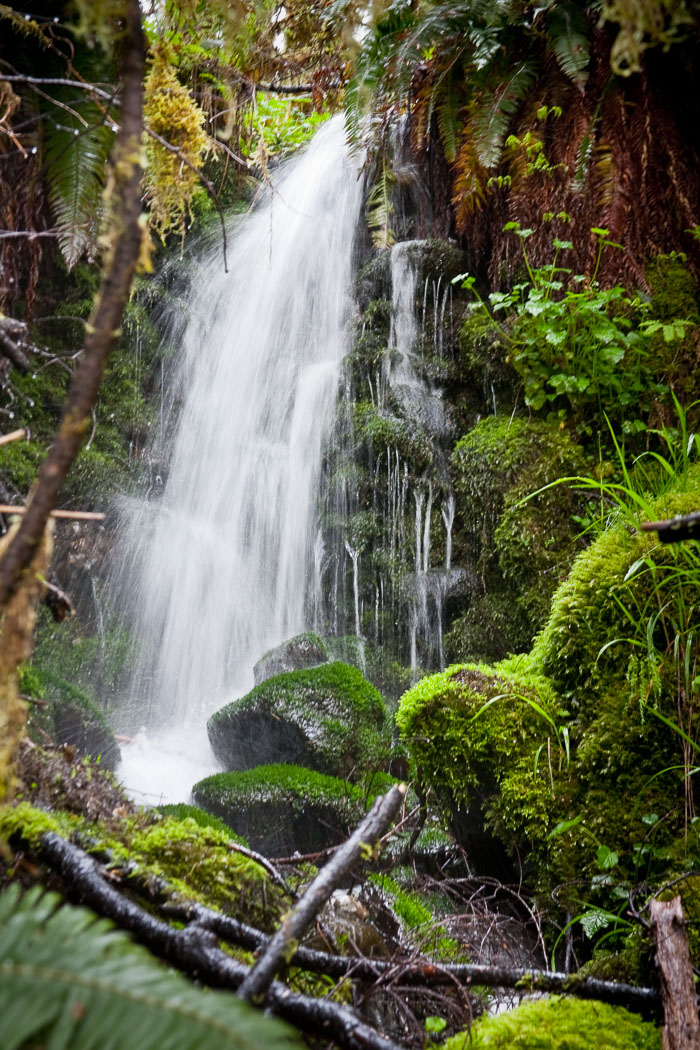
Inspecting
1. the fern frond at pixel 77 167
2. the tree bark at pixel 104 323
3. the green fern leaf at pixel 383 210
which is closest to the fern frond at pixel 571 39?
the green fern leaf at pixel 383 210

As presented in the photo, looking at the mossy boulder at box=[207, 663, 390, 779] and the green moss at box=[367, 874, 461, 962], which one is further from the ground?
the mossy boulder at box=[207, 663, 390, 779]

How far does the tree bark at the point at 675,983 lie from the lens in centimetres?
141

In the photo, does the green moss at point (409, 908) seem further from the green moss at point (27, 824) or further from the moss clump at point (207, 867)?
the green moss at point (27, 824)

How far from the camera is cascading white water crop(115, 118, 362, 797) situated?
6871mm

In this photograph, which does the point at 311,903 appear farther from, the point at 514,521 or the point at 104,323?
the point at 514,521

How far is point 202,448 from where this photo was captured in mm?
7879

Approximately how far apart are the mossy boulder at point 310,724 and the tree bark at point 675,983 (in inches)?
128

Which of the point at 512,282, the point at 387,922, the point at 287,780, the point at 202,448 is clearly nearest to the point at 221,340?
the point at 202,448

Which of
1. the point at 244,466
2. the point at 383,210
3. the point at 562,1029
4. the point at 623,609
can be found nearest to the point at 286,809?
the point at 623,609

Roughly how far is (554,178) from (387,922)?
471cm

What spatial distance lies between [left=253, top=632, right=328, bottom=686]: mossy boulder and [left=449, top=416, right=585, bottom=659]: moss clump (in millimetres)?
1168

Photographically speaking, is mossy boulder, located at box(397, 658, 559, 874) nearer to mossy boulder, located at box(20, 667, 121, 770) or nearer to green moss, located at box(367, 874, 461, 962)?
green moss, located at box(367, 874, 461, 962)

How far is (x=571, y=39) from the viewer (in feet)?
13.1

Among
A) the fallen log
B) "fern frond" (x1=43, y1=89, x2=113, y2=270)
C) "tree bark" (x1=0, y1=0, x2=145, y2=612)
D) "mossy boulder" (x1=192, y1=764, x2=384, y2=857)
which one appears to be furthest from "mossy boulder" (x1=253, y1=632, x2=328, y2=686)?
"tree bark" (x1=0, y1=0, x2=145, y2=612)
